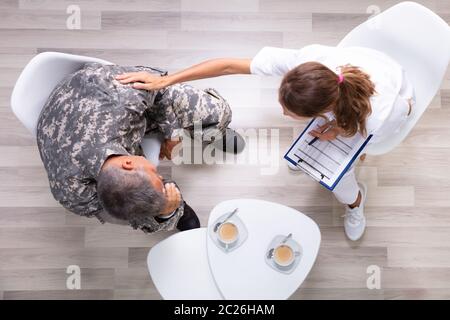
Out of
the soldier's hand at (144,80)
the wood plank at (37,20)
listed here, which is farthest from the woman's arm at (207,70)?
the wood plank at (37,20)

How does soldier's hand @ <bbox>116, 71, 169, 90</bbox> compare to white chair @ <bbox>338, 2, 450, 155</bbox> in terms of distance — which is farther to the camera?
white chair @ <bbox>338, 2, 450, 155</bbox>

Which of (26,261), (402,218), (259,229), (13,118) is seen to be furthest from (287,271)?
(13,118)

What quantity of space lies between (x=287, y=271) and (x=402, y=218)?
0.90 metres

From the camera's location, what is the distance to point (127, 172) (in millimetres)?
1543

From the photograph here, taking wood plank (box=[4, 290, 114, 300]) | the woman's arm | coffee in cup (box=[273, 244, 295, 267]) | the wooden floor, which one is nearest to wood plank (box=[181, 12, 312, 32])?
the wooden floor

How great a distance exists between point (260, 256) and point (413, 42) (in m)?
1.16

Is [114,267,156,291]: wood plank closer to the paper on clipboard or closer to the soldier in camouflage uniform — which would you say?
the soldier in camouflage uniform

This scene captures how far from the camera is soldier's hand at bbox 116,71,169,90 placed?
1.75 meters

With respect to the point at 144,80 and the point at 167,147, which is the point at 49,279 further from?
the point at 144,80

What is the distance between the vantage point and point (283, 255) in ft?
6.69

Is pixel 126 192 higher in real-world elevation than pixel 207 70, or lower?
lower

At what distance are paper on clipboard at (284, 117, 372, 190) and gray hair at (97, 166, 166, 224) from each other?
705 mm

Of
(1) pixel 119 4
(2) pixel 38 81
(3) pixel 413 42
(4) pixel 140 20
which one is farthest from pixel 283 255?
(1) pixel 119 4

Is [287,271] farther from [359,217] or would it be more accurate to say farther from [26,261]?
[26,261]
